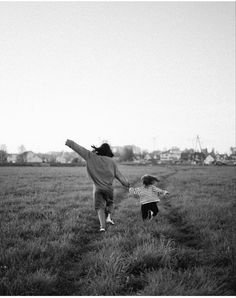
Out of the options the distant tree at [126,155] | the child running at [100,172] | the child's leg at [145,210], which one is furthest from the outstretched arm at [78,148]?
the distant tree at [126,155]

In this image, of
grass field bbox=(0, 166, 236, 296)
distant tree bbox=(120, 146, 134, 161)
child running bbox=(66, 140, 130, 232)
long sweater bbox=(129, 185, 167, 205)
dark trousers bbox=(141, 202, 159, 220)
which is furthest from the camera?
distant tree bbox=(120, 146, 134, 161)

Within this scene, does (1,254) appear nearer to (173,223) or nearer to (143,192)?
(143,192)

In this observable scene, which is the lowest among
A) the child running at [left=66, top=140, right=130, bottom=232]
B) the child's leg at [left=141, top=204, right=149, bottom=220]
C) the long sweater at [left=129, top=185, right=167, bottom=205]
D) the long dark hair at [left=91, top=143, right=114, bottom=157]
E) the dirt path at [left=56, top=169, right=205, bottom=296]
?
the dirt path at [left=56, top=169, right=205, bottom=296]

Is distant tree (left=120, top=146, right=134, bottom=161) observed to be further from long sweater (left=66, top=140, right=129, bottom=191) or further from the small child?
long sweater (left=66, top=140, right=129, bottom=191)

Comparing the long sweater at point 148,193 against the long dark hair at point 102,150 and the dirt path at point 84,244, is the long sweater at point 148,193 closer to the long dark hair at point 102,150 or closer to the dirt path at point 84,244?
the dirt path at point 84,244

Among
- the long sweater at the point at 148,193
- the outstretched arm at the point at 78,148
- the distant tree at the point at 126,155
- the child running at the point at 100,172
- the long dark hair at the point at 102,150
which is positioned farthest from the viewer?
the distant tree at the point at 126,155

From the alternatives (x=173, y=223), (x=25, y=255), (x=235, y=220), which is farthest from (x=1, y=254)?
(x=235, y=220)

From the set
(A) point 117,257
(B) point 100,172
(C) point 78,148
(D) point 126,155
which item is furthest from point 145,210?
(D) point 126,155

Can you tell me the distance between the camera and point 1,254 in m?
4.64

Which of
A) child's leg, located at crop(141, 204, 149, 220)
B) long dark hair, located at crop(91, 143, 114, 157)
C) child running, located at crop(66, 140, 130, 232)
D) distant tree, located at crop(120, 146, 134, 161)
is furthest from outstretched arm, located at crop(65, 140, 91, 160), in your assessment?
distant tree, located at crop(120, 146, 134, 161)

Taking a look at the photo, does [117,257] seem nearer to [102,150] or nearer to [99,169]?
[99,169]

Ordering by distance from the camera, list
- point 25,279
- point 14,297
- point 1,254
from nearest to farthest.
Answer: point 14,297
point 25,279
point 1,254

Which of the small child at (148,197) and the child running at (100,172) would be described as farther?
the small child at (148,197)

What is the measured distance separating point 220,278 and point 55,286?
2.53 meters
